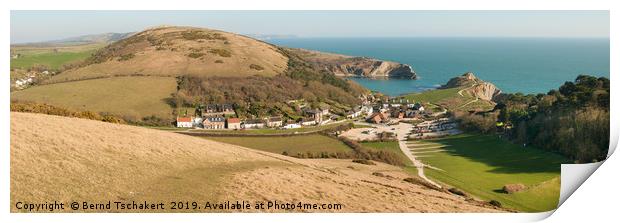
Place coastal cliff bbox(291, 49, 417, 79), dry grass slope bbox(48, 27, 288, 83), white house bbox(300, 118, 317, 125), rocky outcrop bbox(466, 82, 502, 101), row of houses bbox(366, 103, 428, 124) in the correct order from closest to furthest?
white house bbox(300, 118, 317, 125), row of houses bbox(366, 103, 428, 124), dry grass slope bbox(48, 27, 288, 83), rocky outcrop bbox(466, 82, 502, 101), coastal cliff bbox(291, 49, 417, 79)

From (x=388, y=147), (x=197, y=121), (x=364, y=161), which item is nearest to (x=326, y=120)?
(x=388, y=147)

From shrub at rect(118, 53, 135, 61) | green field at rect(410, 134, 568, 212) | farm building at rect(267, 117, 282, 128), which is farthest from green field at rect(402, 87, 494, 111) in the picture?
shrub at rect(118, 53, 135, 61)

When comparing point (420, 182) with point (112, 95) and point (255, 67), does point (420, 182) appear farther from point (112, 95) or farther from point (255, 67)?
point (255, 67)

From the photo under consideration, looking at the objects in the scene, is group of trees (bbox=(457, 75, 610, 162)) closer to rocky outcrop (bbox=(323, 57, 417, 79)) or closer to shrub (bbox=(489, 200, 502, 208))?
shrub (bbox=(489, 200, 502, 208))

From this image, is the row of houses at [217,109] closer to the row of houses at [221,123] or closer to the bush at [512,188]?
the row of houses at [221,123]

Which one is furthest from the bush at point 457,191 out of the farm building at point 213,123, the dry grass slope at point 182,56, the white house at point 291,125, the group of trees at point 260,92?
the dry grass slope at point 182,56

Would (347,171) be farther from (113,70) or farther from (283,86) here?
(113,70)

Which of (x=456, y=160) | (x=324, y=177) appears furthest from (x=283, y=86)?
(x=324, y=177)
